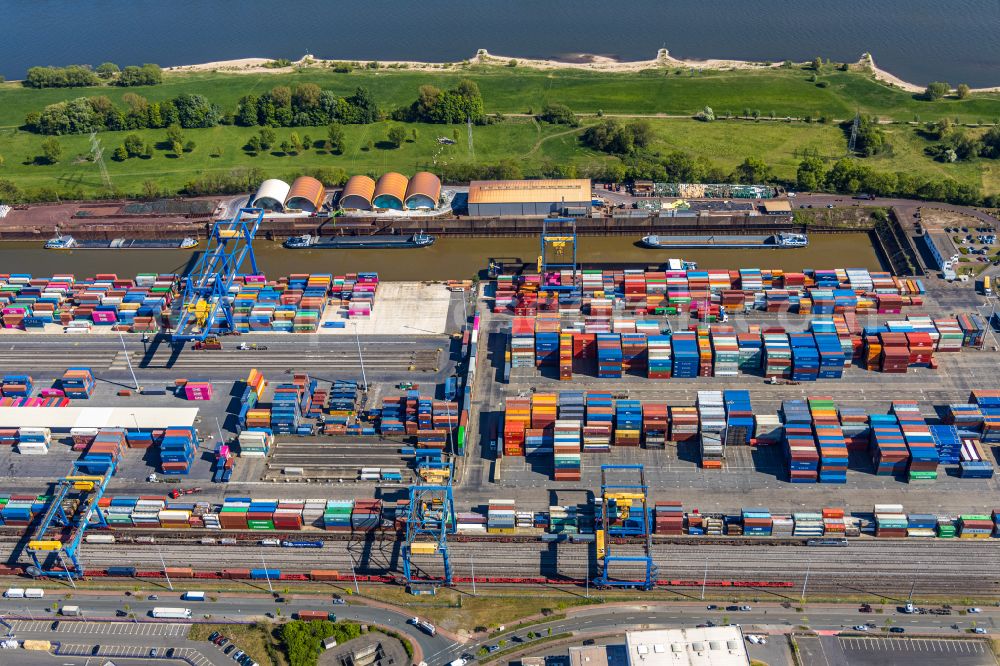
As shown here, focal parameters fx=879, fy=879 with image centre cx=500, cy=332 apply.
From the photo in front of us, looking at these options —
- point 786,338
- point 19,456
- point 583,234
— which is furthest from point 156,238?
point 786,338

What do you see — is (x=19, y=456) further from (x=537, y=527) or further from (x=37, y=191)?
(x=37, y=191)

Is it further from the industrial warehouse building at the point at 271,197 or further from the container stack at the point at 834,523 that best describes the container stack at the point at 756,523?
the industrial warehouse building at the point at 271,197

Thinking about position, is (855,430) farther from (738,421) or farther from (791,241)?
(791,241)

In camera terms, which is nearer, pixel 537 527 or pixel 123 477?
pixel 537 527

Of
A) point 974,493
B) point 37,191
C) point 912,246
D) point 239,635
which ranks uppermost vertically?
point 37,191

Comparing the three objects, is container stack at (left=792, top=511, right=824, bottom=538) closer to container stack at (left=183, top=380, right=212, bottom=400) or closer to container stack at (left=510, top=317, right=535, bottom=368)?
container stack at (left=510, top=317, right=535, bottom=368)

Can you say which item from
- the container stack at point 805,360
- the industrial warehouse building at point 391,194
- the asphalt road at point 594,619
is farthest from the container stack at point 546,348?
the industrial warehouse building at point 391,194
